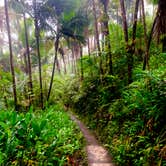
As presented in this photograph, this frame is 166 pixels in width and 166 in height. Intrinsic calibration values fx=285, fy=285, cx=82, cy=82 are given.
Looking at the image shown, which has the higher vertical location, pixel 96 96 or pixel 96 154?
pixel 96 96

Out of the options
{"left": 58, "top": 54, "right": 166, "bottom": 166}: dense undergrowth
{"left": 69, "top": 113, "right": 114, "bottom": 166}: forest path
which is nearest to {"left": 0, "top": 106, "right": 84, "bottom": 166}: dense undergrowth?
{"left": 69, "top": 113, "right": 114, "bottom": 166}: forest path

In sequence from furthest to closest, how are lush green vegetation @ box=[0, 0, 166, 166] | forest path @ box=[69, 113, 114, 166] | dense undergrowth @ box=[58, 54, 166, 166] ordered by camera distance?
forest path @ box=[69, 113, 114, 166] → dense undergrowth @ box=[58, 54, 166, 166] → lush green vegetation @ box=[0, 0, 166, 166]

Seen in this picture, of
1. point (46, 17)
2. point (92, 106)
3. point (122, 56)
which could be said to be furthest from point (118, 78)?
point (46, 17)

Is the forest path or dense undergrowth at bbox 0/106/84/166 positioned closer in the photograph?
dense undergrowth at bbox 0/106/84/166

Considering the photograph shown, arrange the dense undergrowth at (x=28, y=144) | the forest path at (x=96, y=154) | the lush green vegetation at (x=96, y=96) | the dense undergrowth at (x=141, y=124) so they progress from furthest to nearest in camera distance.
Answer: the forest path at (x=96, y=154) < the dense undergrowth at (x=141, y=124) < the lush green vegetation at (x=96, y=96) < the dense undergrowth at (x=28, y=144)

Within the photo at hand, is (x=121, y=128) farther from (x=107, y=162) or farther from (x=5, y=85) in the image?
(x=5, y=85)

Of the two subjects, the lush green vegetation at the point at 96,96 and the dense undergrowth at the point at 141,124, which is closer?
the lush green vegetation at the point at 96,96

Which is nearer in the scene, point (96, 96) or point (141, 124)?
point (141, 124)

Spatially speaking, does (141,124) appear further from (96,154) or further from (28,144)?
(28,144)

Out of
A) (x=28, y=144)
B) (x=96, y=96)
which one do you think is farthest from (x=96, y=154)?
(x=96, y=96)

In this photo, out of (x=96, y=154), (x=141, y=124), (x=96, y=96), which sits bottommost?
(x=96, y=154)

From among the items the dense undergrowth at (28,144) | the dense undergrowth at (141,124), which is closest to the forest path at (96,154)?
the dense undergrowth at (141,124)

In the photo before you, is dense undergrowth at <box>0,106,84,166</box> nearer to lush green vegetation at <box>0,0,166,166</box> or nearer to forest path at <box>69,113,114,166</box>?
lush green vegetation at <box>0,0,166,166</box>

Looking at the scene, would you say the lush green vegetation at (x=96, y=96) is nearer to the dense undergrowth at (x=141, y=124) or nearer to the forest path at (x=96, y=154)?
the dense undergrowth at (x=141, y=124)
